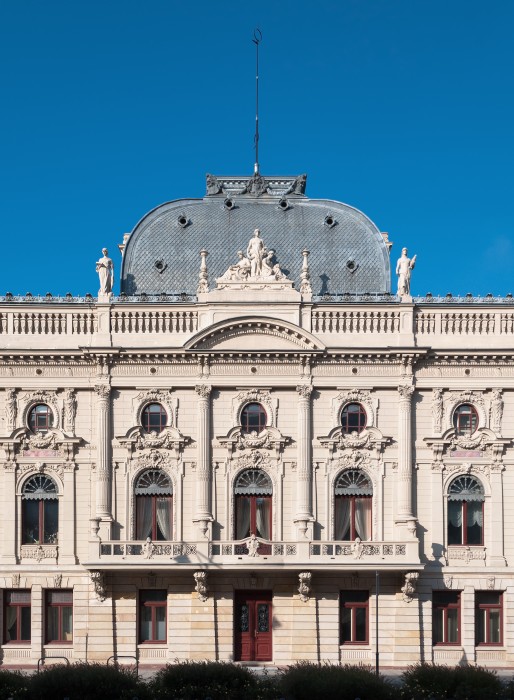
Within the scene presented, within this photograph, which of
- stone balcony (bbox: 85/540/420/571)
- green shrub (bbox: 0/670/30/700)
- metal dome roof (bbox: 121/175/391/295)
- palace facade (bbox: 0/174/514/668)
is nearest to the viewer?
green shrub (bbox: 0/670/30/700)

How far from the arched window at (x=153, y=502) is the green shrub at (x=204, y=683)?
14.5 metres

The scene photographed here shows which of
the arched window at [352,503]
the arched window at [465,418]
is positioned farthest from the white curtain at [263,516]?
the arched window at [465,418]

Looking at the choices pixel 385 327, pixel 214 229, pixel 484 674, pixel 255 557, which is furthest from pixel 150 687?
pixel 214 229

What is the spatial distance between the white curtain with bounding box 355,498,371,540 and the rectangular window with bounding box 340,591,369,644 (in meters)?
2.55

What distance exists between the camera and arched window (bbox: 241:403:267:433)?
56.7 meters

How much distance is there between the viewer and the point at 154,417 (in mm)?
56906

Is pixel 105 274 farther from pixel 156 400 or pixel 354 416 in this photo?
pixel 354 416

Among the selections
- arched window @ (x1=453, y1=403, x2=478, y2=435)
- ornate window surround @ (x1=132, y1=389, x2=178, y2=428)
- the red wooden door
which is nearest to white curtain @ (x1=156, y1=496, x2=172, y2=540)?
ornate window surround @ (x1=132, y1=389, x2=178, y2=428)

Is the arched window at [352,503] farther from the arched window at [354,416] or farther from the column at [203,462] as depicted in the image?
the column at [203,462]

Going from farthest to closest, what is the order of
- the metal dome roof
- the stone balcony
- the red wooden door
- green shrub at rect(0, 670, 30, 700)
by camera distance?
1. the metal dome roof
2. the red wooden door
3. the stone balcony
4. green shrub at rect(0, 670, 30, 700)

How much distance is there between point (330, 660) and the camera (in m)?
54.2

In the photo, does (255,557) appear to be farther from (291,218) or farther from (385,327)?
(291,218)

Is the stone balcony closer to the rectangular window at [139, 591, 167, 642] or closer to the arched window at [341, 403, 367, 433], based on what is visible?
the rectangular window at [139, 591, 167, 642]

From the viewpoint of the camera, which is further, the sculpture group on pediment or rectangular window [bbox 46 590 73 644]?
the sculpture group on pediment
